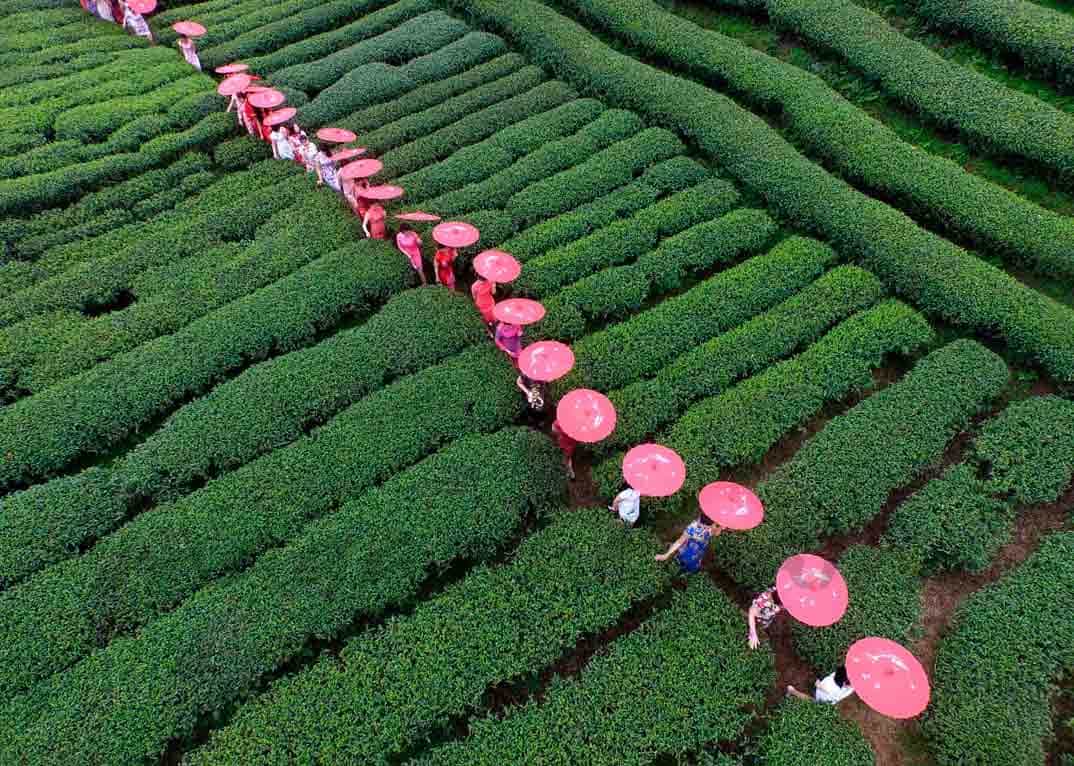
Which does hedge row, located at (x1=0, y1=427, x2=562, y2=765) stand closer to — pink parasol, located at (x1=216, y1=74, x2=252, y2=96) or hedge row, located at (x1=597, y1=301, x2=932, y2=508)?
hedge row, located at (x1=597, y1=301, x2=932, y2=508)

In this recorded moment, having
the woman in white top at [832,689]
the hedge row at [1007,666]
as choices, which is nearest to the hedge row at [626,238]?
the woman in white top at [832,689]

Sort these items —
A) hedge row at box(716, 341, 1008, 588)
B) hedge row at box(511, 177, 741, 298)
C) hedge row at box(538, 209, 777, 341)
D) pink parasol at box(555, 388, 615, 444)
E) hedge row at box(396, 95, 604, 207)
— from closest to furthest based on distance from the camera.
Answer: pink parasol at box(555, 388, 615, 444)
hedge row at box(716, 341, 1008, 588)
hedge row at box(538, 209, 777, 341)
hedge row at box(511, 177, 741, 298)
hedge row at box(396, 95, 604, 207)

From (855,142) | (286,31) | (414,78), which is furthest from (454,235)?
(286,31)

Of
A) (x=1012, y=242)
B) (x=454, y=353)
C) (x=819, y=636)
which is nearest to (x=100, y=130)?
(x=454, y=353)

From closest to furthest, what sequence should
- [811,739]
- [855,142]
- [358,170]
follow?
1. [811,739]
2. [358,170]
3. [855,142]

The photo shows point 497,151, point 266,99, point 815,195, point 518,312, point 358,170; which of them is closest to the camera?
point 518,312

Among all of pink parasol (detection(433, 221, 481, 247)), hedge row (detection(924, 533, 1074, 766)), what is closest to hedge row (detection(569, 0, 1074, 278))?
hedge row (detection(924, 533, 1074, 766))

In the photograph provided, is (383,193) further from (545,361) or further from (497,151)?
(545,361)
